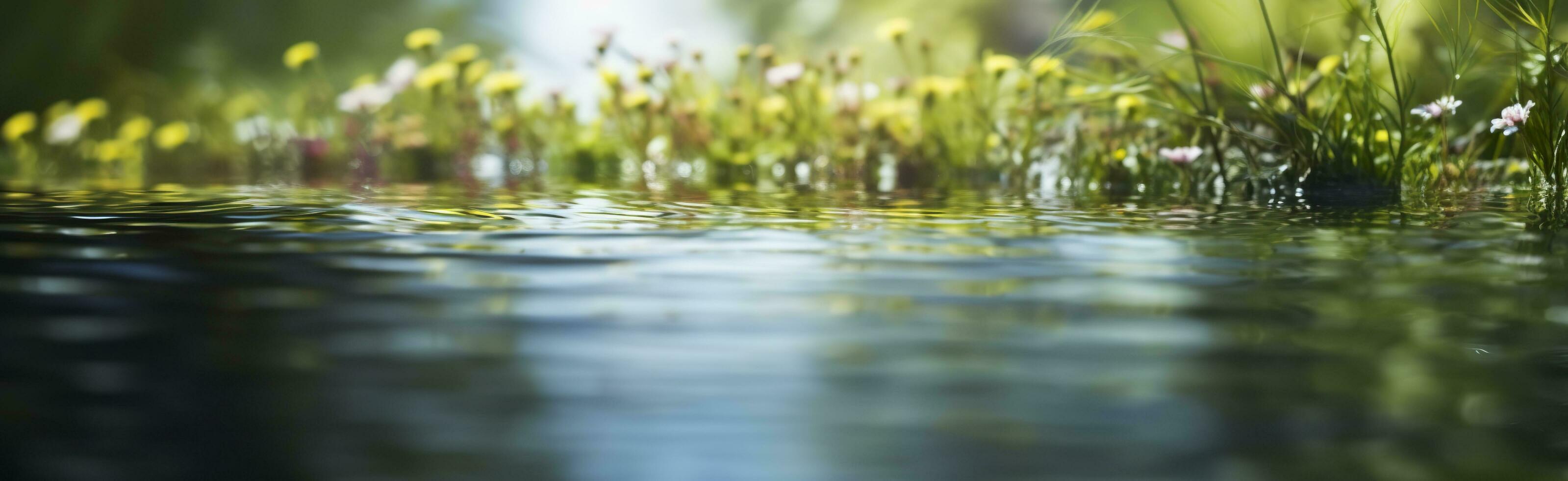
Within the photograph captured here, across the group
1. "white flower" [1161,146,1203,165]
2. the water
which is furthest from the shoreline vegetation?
the water

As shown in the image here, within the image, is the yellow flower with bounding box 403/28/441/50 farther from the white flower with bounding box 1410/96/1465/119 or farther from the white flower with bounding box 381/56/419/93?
the white flower with bounding box 1410/96/1465/119

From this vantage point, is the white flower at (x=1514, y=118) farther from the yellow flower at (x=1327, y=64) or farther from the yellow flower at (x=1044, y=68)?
the yellow flower at (x=1044, y=68)

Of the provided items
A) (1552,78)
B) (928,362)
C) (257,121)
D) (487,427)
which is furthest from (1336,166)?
(257,121)

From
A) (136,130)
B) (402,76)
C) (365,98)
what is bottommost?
(136,130)

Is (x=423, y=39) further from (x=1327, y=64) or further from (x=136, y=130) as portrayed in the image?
(x=1327, y=64)

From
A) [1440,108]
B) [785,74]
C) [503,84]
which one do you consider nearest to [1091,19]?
[1440,108]

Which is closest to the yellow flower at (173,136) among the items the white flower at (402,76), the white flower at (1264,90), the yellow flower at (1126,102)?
the white flower at (402,76)
